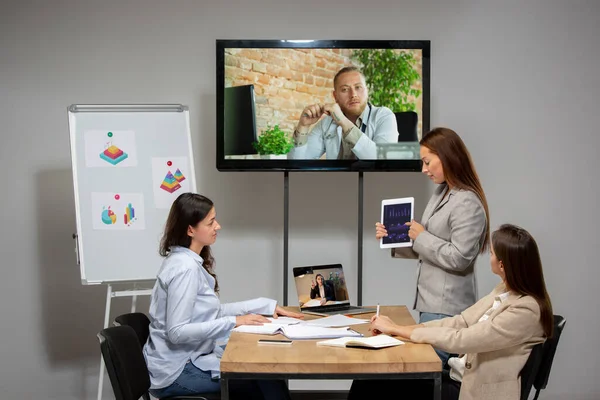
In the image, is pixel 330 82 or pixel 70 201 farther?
pixel 70 201

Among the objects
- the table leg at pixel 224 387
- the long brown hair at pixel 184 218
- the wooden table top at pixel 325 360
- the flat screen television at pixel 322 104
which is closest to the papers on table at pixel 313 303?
the long brown hair at pixel 184 218

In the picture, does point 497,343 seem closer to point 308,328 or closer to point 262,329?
point 308,328

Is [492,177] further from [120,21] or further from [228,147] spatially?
[120,21]

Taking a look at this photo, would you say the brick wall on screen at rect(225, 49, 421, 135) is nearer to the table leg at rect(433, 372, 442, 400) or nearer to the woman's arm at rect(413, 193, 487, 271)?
the woman's arm at rect(413, 193, 487, 271)

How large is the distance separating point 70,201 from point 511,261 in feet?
9.75

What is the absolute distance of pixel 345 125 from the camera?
3980 mm

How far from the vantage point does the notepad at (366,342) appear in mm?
2328

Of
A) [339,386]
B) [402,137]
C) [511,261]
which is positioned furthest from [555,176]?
Answer: [511,261]

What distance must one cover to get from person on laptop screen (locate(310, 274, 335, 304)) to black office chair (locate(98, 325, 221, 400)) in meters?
0.64

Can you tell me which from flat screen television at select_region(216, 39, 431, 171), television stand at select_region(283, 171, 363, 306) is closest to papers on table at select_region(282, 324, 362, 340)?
television stand at select_region(283, 171, 363, 306)

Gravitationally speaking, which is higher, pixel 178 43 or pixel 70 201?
pixel 178 43

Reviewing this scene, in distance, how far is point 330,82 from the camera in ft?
13.2

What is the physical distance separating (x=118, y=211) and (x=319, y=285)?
54.0 inches

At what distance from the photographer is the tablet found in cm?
316
